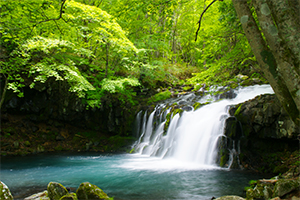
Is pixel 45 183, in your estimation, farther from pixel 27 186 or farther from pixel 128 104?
pixel 128 104

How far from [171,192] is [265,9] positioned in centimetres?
498

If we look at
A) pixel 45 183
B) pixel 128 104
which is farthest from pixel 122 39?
pixel 45 183

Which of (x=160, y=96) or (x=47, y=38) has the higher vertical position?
(x=47, y=38)

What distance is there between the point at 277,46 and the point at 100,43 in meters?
10.1

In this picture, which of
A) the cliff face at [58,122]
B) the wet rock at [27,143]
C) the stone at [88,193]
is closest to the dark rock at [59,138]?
the cliff face at [58,122]

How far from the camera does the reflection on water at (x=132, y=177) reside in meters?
5.40

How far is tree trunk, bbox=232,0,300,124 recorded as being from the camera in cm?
181

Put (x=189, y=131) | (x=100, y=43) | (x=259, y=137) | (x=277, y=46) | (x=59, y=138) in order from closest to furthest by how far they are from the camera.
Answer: (x=277, y=46), (x=259, y=137), (x=189, y=131), (x=100, y=43), (x=59, y=138)

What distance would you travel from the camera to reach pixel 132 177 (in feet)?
22.5

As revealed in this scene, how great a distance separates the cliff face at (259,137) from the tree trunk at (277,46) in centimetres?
611

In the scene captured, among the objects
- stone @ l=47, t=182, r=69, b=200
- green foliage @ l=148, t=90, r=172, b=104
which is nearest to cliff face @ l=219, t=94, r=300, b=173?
stone @ l=47, t=182, r=69, b=200

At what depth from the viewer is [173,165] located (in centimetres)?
834

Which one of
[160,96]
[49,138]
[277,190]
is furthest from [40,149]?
[277,190]

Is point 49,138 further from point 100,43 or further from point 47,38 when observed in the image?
point 100,43
